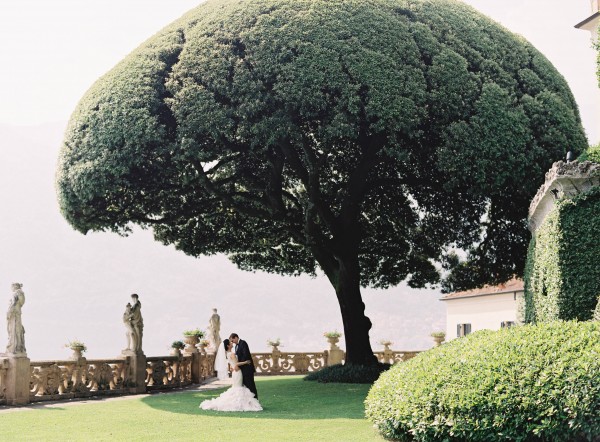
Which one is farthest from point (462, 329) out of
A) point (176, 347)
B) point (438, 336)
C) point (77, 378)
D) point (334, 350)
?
point (77, 378)

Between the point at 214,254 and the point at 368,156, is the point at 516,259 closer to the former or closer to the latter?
the point at 368,156

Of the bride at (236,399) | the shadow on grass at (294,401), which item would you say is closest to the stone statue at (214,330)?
the shadow on grass at (294,401)

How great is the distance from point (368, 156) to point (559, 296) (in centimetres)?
934

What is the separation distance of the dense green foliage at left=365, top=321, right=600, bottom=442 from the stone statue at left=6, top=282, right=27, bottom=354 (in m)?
11.3

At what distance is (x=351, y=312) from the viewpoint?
24734mm

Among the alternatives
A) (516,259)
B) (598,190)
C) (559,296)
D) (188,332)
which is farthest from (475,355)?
(188,332)

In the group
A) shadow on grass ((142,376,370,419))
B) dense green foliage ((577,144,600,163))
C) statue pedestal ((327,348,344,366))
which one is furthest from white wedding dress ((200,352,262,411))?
statue pedestal ((327,348,344,366))

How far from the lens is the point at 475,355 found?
1093cm

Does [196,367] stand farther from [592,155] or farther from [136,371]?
[592,155]

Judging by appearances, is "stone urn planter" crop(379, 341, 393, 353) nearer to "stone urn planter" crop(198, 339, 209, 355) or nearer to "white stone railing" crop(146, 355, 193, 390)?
"stone urn planter" crop(198, 339, 209, 355)

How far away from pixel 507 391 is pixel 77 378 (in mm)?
14379

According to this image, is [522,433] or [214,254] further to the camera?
[214,254]

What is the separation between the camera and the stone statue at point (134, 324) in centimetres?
2280

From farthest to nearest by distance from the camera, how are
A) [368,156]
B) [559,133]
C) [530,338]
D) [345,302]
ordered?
Result: [345,302] → [368,156] → [559,133] → [530,338]
